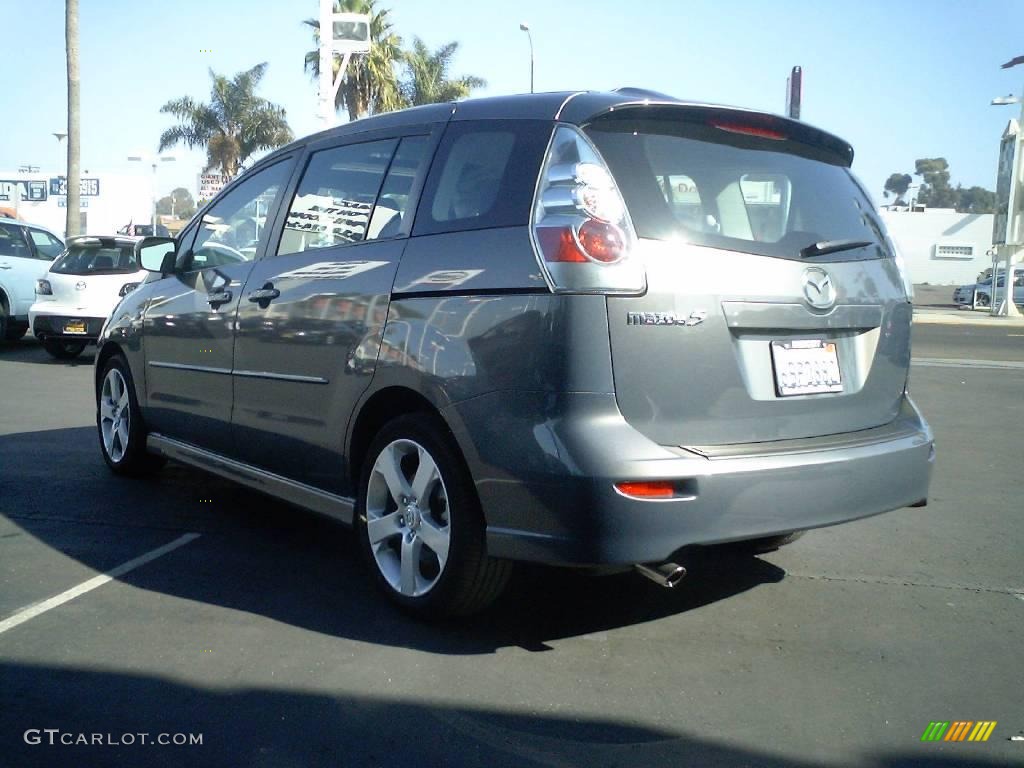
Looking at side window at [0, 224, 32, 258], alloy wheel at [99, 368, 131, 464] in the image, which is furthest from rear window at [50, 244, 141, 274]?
alloy wheel at [99, 368, 131, 464]

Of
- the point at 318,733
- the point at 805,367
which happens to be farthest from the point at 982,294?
the point at 318,733

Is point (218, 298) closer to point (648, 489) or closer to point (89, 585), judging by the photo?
point (89, 585)

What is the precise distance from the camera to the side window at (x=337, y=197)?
4.50m

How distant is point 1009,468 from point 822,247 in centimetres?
426

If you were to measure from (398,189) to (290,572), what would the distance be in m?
1.71

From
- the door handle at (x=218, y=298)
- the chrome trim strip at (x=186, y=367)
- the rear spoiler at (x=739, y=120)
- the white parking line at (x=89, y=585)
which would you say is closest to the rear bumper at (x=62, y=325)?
the chrome trim strip at (x=186, y=367)

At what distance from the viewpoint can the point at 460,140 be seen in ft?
13.6

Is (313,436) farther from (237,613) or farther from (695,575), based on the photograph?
(695,575)

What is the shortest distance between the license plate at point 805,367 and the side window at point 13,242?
13.4 metres

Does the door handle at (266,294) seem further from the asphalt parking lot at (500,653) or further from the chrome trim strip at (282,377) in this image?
the asphalt parking lot at (500,653)

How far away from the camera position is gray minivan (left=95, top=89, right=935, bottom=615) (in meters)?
3.42

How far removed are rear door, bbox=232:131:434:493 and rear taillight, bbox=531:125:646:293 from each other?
78cm

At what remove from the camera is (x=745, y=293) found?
3.60 metres

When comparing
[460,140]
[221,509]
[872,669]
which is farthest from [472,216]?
[221,509]
